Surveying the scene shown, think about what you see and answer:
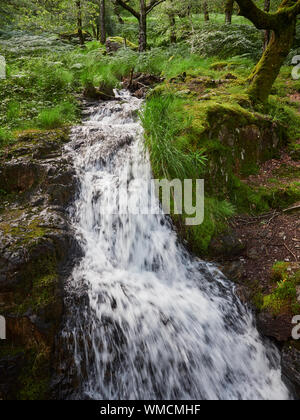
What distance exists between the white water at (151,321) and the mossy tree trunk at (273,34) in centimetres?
387

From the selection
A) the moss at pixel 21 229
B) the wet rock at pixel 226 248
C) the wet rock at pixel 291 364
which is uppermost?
the moss at pixel 21 229

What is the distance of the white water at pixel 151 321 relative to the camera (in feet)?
8.75

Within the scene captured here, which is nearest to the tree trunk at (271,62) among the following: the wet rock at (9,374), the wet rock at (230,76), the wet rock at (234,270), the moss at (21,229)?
the wet rock at (230,76)

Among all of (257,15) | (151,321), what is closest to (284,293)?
(151,321)

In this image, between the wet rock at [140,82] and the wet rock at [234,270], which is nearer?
the wet rock at [234,270]

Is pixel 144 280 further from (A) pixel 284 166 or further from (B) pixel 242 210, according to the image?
(A) pixel 284 166

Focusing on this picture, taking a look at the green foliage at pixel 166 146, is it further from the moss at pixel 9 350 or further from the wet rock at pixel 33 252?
the moss at pixel 9 350

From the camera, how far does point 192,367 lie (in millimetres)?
2779

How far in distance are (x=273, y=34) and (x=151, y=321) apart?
589 cm

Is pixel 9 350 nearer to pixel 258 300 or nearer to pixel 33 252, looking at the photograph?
pixel 33 252

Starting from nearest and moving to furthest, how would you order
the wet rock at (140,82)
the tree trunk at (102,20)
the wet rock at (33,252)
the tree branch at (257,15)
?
the wet rock at (33,252) → the tree branch at (257,15) → the wet rock at (140,82) → the tree trunk at (102,20)

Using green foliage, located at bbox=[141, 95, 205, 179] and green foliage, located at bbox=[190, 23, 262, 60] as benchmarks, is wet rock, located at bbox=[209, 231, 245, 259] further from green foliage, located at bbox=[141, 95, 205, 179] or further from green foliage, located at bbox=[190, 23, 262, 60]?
green foliage, located at bbox=[190, 23, 262, 60]

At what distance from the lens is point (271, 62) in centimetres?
535

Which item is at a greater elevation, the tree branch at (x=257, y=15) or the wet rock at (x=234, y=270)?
the tree branch at (x=257, y=15)
